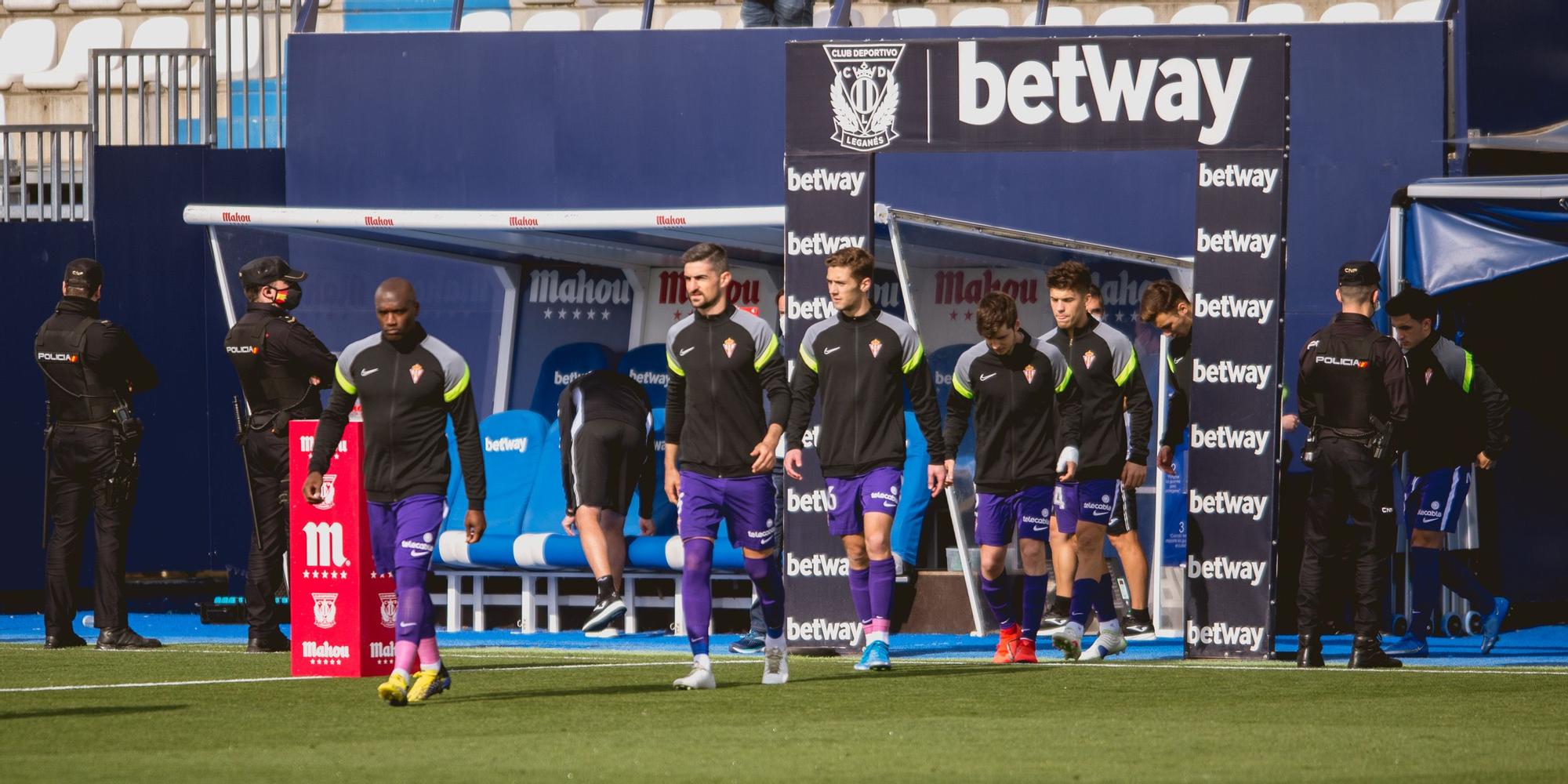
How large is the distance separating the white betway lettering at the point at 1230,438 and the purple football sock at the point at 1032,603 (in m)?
1.05

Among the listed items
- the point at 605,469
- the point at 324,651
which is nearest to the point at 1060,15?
the point at 605,469

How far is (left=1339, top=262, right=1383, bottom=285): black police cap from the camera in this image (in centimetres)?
1028

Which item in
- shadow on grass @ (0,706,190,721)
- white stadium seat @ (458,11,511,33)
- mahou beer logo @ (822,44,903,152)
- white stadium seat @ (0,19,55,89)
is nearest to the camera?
shadow on grass @ (0,706,190,721)

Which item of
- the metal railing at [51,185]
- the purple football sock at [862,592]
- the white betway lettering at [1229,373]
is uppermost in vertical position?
the metal railing at [51,185]

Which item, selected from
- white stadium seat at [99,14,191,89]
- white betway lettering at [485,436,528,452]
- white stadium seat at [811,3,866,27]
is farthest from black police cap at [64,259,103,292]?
white stadium seat at [99,14,191,89]

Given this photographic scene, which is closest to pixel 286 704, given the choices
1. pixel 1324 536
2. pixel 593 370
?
pixel 1324 536

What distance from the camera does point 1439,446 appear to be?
11703 mm

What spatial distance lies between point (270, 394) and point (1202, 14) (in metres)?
7.68

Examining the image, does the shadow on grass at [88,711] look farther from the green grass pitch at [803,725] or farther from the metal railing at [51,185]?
the metal railing at [51,185]

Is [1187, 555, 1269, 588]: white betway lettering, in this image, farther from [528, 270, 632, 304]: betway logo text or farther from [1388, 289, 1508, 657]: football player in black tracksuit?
[528, 270, 632, 304]: betway logo text

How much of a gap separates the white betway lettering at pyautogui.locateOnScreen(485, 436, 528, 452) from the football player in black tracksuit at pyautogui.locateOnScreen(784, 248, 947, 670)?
182 inches

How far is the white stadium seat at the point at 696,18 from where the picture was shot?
693 inches

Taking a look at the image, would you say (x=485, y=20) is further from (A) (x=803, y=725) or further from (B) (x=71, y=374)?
(A) (x=803, y=725)

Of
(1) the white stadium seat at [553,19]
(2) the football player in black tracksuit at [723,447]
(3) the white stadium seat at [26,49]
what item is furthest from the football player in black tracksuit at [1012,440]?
(3) the white stadium seat at [26,49]
